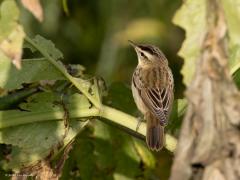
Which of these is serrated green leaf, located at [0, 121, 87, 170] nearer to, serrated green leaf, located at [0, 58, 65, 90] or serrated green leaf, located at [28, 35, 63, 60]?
serrated green leaf, located at [0, 58, 65, 90]

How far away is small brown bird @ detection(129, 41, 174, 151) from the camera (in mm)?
5562

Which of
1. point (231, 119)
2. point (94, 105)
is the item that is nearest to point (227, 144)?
point (231, 119)

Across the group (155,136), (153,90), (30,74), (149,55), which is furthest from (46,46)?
(149,55)

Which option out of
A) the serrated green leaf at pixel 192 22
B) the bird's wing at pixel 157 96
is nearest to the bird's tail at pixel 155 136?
the bird's wing at pixel 157 96

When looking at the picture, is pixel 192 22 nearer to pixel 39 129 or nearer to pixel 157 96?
pixel 39 129

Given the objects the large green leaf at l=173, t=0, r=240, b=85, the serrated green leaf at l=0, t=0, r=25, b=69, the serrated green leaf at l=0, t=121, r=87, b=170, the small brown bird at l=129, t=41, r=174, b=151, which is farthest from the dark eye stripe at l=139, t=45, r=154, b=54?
the serrated green leaf at l=0, t=0, r=25, b=69

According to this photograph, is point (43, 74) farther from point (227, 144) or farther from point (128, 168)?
point (227, 144)

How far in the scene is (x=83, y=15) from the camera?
1017cm

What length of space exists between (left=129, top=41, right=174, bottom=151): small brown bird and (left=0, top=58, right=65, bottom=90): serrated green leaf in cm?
122

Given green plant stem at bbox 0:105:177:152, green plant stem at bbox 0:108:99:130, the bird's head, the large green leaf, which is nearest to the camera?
the large green leaf

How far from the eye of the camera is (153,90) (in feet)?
21.8

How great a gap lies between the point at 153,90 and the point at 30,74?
A: 8.68ft

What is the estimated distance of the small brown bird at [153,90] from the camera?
5562 millimetres

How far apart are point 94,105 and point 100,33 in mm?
6374
